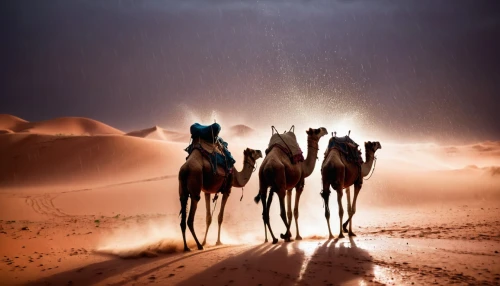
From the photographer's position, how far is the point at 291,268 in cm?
674

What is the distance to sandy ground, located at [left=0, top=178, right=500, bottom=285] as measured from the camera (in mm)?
6301

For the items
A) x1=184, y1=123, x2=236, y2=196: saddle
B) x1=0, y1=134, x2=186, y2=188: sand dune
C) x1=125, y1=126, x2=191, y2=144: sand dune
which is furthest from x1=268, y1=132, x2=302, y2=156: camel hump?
x1=125, y1=126, x2=191, y2=144: sand dune

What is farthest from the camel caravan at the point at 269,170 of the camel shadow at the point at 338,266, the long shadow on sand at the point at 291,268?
the camel shadow at the point at 338,266

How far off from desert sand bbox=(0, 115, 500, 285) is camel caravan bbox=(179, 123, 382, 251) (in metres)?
0.91

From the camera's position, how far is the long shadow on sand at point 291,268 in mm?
6230

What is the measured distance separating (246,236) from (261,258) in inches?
228

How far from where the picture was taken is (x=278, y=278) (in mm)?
6316

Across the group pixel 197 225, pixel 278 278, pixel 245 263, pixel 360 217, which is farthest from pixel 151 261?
pixel 360 217

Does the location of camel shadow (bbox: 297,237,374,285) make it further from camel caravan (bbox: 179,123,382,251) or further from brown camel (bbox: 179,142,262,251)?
brown camel (bbox: 179,142,262,251)

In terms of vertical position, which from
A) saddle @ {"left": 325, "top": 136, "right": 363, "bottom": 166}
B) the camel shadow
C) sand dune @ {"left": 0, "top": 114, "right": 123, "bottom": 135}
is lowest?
the camel shadow

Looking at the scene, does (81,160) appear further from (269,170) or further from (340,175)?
(340,175)

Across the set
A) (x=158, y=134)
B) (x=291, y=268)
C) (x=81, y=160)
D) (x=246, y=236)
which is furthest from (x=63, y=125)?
(x=291, y=268)

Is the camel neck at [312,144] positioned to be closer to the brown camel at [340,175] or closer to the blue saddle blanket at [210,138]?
the brown camel at [340,175]

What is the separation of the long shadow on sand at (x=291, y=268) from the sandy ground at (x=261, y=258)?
2 centimetres
